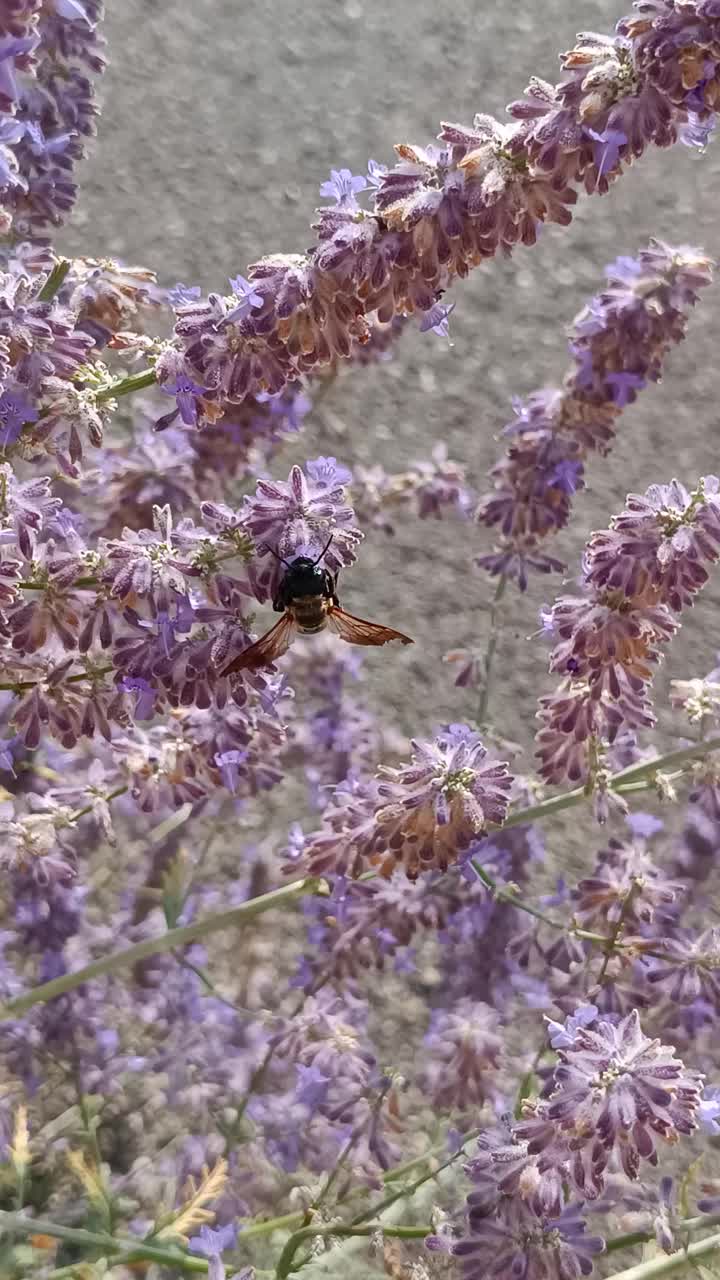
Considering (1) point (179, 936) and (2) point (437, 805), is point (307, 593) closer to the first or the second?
(2) point (437, 805)

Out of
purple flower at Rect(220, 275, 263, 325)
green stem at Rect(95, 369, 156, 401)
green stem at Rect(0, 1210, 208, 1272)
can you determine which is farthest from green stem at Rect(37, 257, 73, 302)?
green stem at Rect(0, 1210, 208, 1272)

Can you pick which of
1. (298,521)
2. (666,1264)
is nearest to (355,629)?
(298,521)

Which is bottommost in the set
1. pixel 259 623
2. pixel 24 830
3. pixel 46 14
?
pixel 259 623

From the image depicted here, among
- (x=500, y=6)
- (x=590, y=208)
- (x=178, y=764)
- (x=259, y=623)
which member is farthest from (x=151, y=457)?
(x=500, y=6)

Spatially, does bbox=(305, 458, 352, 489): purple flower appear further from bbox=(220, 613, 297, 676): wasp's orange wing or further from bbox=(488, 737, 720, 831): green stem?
bbox=(488, 737, 720, 831): green stem

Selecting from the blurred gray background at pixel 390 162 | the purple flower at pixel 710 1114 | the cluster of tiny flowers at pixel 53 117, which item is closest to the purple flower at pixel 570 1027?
the purple flower at pixel 710 1114

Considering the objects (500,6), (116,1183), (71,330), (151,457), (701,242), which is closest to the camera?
(71,330)

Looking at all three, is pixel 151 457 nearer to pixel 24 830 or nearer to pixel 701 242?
pixel 24 830
